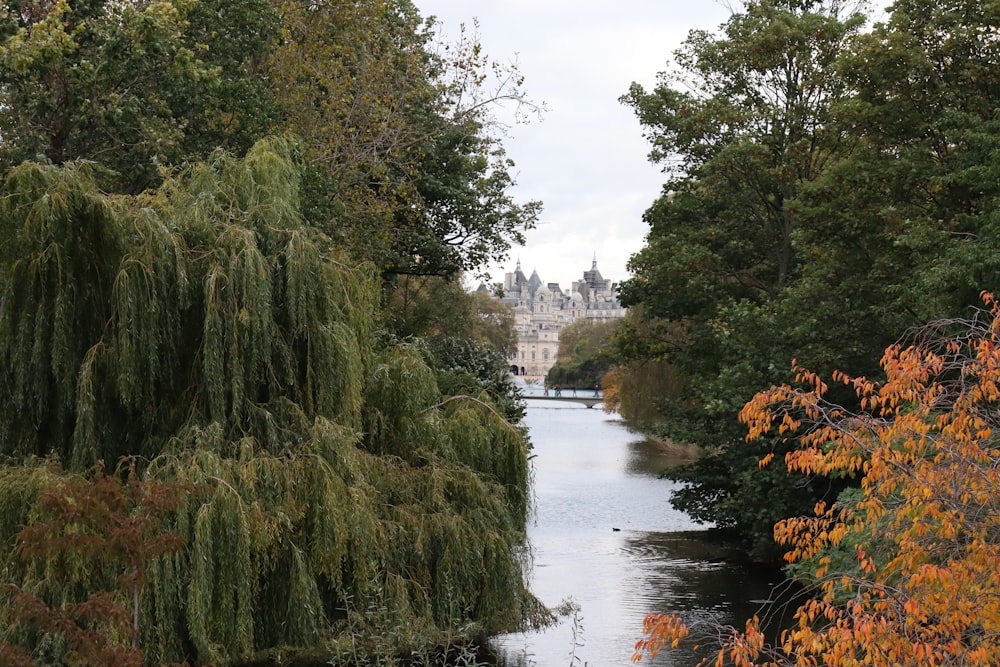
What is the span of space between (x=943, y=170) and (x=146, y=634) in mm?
14849

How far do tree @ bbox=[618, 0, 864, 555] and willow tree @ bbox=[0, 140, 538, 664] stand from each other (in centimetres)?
1101

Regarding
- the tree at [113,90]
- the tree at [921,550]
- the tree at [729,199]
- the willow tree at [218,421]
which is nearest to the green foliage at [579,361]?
the tree at [729,199]

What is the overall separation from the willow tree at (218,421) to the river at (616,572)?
227 cm

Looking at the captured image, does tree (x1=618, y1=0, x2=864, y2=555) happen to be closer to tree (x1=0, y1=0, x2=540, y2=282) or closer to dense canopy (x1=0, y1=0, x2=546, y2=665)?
tree (x1=0, y1=0, x2=540, y2=282)

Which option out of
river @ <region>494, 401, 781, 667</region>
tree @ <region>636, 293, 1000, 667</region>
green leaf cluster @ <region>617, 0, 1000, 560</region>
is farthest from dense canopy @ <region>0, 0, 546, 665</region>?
green leaf cluster @ <region>617, 0, 1000, 560</region>

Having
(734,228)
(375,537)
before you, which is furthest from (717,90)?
(375,537)

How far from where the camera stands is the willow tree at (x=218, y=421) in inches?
453

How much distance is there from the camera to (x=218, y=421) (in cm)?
1249

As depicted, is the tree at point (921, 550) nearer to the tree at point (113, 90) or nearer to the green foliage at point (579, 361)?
the tree at point (113, 90)

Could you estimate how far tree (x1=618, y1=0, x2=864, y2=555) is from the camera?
81.2 ft

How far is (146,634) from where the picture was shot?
1127 centimetres

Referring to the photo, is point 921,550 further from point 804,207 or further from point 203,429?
point 804,207

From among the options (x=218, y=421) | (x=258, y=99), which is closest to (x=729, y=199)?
(x=258, y=99)

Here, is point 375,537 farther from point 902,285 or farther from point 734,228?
point 734,228
